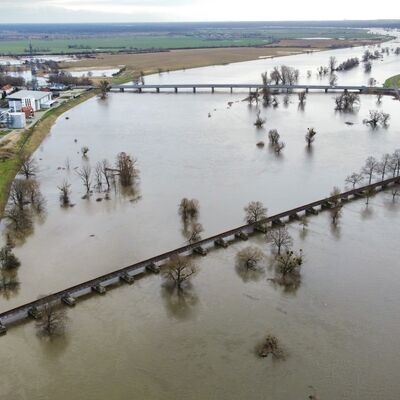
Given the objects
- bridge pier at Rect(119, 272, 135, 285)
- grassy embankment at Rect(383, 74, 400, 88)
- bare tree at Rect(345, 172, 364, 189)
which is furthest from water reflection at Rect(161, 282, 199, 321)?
grassy embankment at Rect(383, 74, 400, 88)

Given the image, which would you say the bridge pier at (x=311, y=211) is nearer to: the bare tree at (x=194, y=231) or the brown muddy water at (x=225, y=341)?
the brown muddy water at (x=225, y=341)

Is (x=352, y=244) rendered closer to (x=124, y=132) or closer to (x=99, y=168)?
(x=99, y=168)

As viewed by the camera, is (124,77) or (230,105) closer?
(230,105)

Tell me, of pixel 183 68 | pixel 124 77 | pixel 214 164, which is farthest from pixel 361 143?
pixel 183 68

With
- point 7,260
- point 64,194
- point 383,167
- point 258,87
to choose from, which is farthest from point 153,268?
point 258,87

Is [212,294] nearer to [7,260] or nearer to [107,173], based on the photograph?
[7,260]
